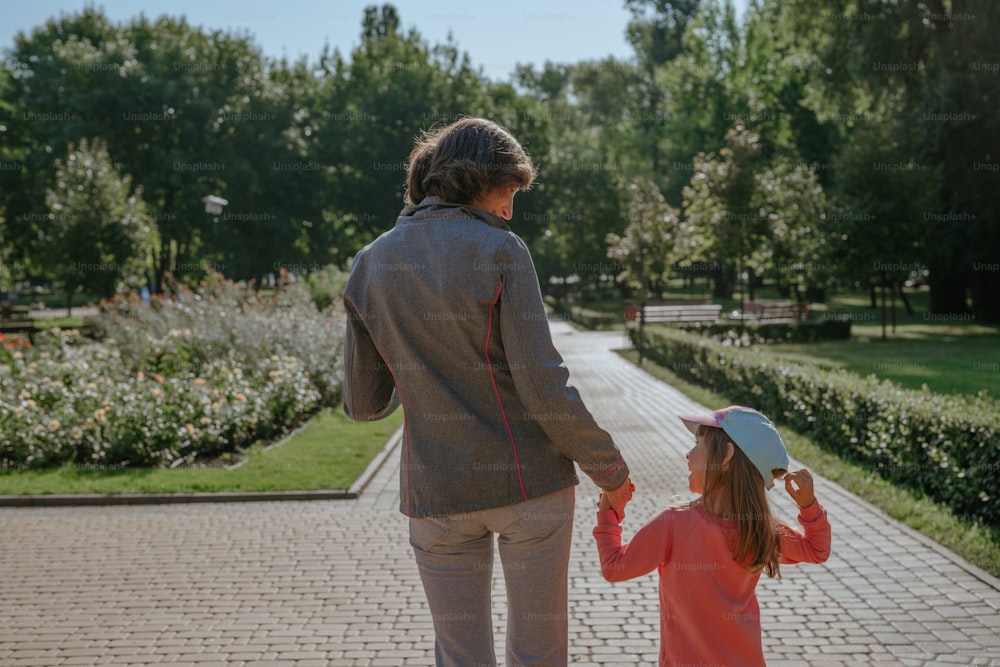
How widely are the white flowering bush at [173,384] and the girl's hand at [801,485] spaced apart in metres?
7.93

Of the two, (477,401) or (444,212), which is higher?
(444,212)

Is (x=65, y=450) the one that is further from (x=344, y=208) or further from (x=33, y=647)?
(x=344, y=208)

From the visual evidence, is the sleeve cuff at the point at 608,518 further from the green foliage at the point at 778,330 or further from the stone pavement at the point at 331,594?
the green foliage at the point at 778,330

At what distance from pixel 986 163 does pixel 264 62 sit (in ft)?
96.1

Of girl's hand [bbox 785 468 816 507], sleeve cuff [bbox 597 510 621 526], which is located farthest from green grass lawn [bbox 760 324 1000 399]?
sleeve cuff [bbox 597 510 621 526]

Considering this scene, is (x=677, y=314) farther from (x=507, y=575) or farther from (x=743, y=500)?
(x=507, y=575)

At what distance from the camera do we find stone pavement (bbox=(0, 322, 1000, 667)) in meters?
4.33

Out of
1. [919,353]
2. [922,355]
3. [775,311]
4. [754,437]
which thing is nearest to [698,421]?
[754,437]

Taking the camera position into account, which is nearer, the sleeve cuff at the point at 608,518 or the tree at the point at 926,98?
the sleeve cuff at the point at 608,518

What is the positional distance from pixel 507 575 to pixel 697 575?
565mm

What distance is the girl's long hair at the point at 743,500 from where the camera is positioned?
98.0 inches

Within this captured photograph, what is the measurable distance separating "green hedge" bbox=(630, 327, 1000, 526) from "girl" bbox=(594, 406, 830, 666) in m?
4.56

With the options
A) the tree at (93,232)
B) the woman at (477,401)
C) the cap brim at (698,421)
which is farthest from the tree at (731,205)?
the woman at (477,401)

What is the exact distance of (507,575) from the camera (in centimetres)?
243
